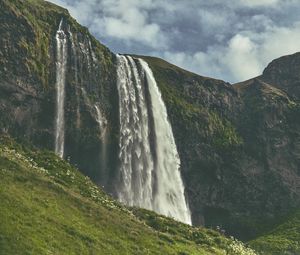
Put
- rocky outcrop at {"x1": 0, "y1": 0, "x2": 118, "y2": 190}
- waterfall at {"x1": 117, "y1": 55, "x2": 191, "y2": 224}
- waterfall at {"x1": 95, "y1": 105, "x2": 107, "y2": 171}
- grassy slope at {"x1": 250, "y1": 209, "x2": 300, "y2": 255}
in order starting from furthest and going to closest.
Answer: waterfall at {"x1": 95, "y1": 105, "x2": 107, "y2": 171} → waterfall at {"x1": 117, "y1": 55, "x2": 191, "y2": 224} → rocky outcrop at {"x1": 0, "y1": 0, "x2": 118, "y2": 190} → grassy slope at {"x1": 250, "y1": 209, "x2": 300, "y2": 255}

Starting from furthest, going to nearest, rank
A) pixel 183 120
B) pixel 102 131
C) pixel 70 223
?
pixel 183 120 → pixel 102 131 → pixel 70 223

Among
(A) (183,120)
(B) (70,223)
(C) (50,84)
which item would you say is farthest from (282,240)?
(B) (70,223)

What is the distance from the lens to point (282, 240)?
88.9 meters

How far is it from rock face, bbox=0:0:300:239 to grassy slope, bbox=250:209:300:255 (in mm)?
5411

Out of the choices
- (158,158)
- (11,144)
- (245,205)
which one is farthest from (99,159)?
(245,205)

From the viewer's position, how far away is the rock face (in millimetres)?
85750

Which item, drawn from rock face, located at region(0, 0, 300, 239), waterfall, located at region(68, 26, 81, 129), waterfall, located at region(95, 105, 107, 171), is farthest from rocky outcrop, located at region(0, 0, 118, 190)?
waterfall, located at region(95, 105, 107, 171)

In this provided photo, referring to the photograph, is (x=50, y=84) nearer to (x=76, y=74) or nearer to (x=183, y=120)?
(x=76, y=74)

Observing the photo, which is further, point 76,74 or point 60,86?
point 76,74

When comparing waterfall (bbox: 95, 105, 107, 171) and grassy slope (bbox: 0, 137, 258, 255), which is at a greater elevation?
waterfall (bbox: 95, 105, 107, 171)

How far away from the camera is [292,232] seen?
3691 inches

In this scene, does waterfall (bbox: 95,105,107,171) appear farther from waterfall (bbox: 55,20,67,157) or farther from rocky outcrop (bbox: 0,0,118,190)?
waterfall (bbox: 55,20,67,157)

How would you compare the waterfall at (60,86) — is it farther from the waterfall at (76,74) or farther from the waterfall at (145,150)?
the waterfall at (145,150)

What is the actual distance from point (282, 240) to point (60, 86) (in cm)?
4564
